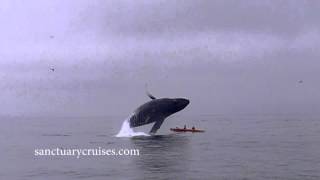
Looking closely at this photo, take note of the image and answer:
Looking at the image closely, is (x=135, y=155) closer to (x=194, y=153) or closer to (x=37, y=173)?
(x=194, y=153)

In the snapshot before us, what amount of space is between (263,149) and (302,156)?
10160 millimetres

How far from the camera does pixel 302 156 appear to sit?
6550 cm

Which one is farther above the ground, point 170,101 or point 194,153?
point 170,101

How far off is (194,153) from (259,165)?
562 inches

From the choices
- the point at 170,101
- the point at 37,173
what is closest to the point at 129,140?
the point at 170,101

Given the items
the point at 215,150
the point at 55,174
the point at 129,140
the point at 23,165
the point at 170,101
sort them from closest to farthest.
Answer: the point at 55,174 → the point at 23,165 → the point at 215,150 → the point at 170,101 → the point at 129,140

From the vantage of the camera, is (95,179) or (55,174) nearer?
(95,179)

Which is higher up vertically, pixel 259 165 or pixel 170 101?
pixel 170 101

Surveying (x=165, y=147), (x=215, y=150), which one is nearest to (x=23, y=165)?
(x=165, y=147)

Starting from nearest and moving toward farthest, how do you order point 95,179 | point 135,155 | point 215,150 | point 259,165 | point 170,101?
point 95,179
point 259,165
point 135,155
point 215,150
point 170,101

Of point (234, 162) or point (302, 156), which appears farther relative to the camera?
point (302, 156)

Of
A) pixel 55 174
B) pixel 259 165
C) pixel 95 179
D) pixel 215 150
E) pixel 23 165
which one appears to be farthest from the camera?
pixel 215 150

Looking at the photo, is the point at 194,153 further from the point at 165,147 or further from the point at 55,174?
the point at 55,174

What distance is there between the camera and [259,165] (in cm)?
5612
